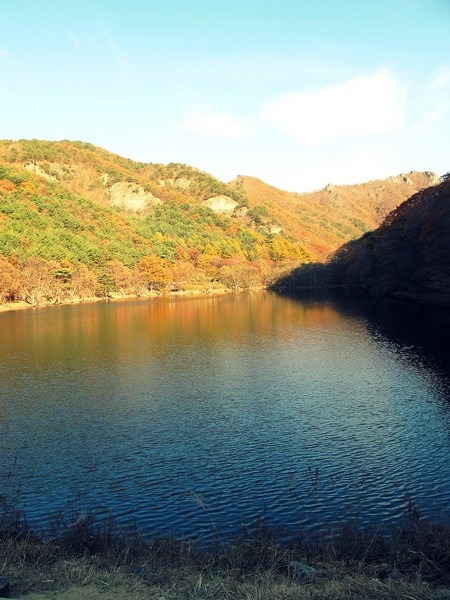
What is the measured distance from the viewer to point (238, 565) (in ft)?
33.2

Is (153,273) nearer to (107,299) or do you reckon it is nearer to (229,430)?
(107,299)

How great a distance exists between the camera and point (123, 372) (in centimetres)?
3684

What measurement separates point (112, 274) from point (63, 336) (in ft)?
257

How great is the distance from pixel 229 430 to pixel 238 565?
13.0 m

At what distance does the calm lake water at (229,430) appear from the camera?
15891 mm

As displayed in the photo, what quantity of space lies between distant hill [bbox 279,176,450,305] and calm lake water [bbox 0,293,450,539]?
2116cm

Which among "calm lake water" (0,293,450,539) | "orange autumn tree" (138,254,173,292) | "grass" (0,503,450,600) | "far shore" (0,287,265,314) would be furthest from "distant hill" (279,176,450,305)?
"orange autumn tree" (138,254,173,292)

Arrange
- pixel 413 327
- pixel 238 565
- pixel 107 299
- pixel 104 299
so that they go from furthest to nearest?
pixel 107 299 → pixel 104 299 → pixel 413 327 → pixel 238 565

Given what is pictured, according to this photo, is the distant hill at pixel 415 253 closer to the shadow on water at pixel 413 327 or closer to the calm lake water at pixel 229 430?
the shadow on water at pixel 413 327

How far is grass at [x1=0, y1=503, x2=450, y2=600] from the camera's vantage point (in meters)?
8.67

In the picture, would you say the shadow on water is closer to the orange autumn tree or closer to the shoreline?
the shoreline

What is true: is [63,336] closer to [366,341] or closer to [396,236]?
[366,341]

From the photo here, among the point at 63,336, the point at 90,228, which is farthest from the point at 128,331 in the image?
the point at 90,228

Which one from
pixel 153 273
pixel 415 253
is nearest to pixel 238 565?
pixel 415 253
